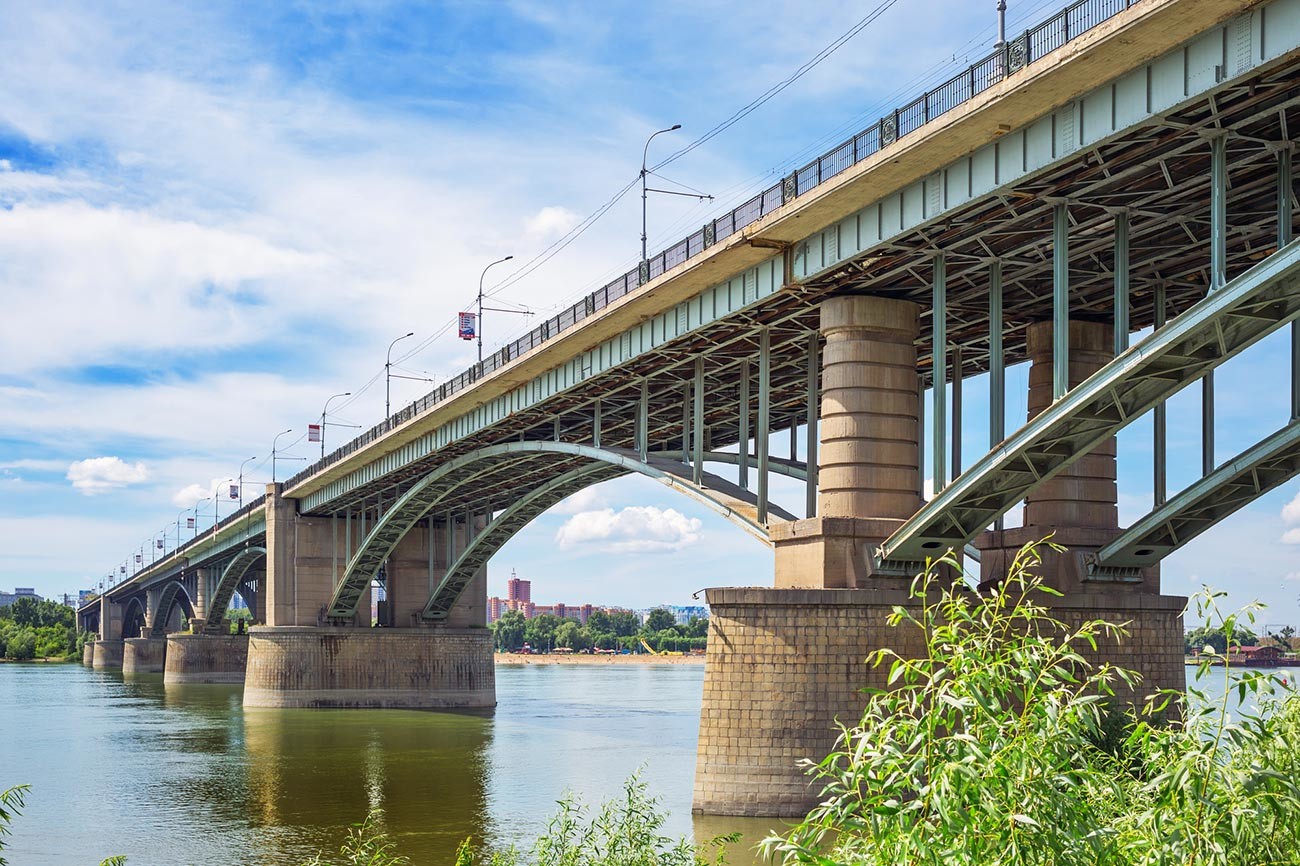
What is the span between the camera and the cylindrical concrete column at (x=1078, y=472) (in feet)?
99.2

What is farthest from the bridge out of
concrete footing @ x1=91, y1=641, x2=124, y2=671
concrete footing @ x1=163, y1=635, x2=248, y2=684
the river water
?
concrete footing @ x1=91, y1=641, x2=124, y2=671

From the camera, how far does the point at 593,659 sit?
191 m

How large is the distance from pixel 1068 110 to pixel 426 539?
5431 cm

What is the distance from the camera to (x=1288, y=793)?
8008 mm

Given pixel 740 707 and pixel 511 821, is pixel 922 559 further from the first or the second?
pixel 511 821

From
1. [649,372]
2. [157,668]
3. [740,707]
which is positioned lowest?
[157,668]

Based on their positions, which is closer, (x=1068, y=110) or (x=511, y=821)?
(x=1068, y=110)

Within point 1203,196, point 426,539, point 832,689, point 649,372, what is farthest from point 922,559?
point 426,539

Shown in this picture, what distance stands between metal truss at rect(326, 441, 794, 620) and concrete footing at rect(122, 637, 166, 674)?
2491 inches

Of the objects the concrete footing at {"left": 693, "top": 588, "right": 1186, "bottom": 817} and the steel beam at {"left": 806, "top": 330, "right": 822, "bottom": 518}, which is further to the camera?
the steel beam at {"left": 806, "top": 330, "right": 822, "bottom": 518}

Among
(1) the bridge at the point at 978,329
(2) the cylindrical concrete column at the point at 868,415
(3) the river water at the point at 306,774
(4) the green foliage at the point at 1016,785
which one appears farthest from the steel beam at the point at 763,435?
(4) the green foliage at the point at 1016,785

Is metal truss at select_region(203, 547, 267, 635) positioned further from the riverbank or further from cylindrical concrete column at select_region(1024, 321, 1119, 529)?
the riverbank

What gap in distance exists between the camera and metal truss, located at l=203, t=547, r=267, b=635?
96.4 meters

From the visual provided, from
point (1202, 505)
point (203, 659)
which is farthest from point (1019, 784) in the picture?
point (203, 659)
